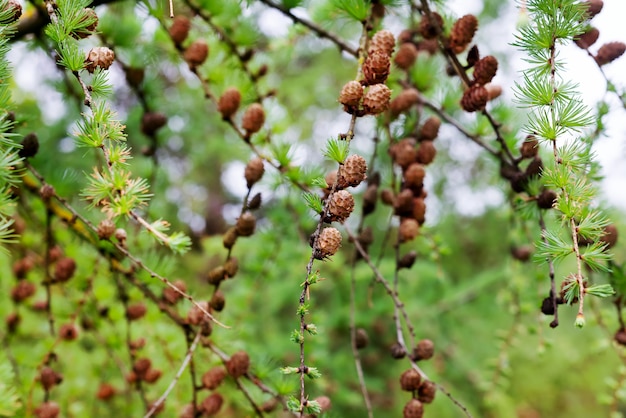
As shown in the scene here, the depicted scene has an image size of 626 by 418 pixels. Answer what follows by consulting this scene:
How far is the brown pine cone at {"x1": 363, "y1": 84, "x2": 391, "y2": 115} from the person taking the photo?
2.07ft

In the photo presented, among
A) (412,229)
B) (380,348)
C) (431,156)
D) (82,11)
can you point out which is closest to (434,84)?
(431,156)

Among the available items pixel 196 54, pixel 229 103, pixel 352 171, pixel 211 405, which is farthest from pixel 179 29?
pixel 211 405

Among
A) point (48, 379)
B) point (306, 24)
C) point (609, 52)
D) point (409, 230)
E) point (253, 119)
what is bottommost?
point (48, 379)

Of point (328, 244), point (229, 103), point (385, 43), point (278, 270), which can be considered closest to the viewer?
point (328, 244)

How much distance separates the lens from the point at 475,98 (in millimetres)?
743

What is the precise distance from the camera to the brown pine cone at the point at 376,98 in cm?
63

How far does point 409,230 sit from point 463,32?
1.02 feet

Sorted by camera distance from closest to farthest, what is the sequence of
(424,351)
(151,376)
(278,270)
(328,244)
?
(328,244), (424,351), (151,376), (278,270)

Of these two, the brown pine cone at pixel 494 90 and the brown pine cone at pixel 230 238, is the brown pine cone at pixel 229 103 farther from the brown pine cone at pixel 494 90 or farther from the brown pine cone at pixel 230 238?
the brown pine cone at pixel 494 90

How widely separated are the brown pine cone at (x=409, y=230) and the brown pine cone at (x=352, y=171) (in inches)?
10.8

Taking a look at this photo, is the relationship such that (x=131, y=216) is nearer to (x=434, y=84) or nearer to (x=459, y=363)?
(x=434, y=84)

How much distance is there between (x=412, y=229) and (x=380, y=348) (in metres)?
1.44

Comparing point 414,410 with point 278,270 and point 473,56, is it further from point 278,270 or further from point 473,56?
point 278,270

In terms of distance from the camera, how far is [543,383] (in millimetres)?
2947
